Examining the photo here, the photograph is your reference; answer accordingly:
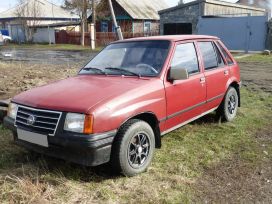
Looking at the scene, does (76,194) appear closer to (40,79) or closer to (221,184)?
(221,184)

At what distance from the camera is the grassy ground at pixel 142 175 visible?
381cm

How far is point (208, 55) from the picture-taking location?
6.04 m

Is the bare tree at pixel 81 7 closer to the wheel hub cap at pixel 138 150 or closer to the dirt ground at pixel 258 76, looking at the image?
the dirt ground at pixel 258 76

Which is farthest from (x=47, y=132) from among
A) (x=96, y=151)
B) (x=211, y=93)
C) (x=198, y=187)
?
(x=211, y=93)

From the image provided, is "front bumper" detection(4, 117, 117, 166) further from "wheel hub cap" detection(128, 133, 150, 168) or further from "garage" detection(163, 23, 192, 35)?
"garage" detection(163, 23, 192, 35)

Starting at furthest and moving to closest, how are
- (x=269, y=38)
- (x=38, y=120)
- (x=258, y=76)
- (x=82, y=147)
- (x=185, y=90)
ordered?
1. (x=269, y=38)
2. (x=258, y=76)
3. (x=185, y=90)
4. (x=38, y=120)
5. (x=82, y=147)

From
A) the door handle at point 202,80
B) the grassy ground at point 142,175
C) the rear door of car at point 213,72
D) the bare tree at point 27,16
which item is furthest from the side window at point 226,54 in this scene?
the bare tree at point 27,16

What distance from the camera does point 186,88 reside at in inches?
205

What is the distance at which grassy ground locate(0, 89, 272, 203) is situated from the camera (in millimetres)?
3814

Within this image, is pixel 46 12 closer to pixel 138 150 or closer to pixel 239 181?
pixel 138 150

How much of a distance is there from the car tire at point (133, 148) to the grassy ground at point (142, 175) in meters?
0.13

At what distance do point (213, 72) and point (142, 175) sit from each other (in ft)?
7.90

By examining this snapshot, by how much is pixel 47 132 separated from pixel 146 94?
1.28m

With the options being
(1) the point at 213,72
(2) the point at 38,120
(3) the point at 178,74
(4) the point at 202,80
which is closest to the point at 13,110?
(2) the point at 38,120
